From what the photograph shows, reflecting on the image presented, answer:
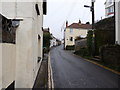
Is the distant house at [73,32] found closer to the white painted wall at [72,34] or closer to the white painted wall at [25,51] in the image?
the white painted wall at [72,34]

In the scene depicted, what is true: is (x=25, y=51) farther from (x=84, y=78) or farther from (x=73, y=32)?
(x=73, y=32)

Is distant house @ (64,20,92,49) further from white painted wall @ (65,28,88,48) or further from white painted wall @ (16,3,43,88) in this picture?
white painted wall @ (16,3,43,88)

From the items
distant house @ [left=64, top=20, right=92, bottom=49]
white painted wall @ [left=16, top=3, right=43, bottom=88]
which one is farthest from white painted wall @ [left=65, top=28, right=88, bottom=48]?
white painted wall @ [left=16, top=3, right=43, bottom=88]

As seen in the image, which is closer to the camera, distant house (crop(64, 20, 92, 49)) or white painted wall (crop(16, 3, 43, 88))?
white painted wall (crop(16, 3, 43, 88))

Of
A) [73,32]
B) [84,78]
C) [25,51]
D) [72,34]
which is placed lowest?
[84,78]

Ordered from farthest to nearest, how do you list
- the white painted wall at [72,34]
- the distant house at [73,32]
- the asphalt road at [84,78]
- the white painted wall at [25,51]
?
the distant house at [73,32], the white painted wall at [72,34], the asphalt road at [84,78], the white painted wall at [25,51]

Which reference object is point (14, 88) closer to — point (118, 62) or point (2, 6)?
point (2, 6)

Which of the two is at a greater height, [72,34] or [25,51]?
[72,34]

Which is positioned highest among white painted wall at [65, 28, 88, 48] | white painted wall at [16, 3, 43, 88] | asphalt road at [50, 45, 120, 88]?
white painted wall at [65, 28, 88, 48]

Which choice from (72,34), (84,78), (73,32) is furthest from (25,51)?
(73,32)

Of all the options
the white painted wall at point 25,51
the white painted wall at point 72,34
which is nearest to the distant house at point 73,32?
the white painted wall at point 72,34

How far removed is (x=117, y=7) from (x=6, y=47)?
15.5m

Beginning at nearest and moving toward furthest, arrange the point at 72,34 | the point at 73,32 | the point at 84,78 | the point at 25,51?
the point at 25,51, the point at 84,78, the point at 72,34, the point at 73,32

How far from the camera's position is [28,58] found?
6258mm
